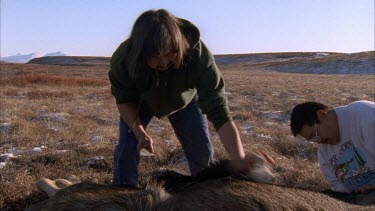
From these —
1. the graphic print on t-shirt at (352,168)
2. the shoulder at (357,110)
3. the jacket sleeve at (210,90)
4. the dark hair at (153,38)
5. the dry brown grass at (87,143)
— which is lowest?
the dry brown grass at (87,143)

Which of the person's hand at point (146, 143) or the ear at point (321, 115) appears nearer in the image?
the person's hand at point (146, 143)

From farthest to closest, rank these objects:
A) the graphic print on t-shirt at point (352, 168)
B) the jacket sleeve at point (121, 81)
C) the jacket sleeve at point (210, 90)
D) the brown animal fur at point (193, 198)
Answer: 1. the graphic print on t-shirt at point (352, 168)
2. the jacket sleeve at point (121, 81)
3. the jacket sleeve at point (210, 90)
4. the brown animal fur at point (193, 198)

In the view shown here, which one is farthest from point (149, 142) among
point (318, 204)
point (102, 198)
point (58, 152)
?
point (58, 152)

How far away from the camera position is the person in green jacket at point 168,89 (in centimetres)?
361

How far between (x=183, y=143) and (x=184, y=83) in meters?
0.95

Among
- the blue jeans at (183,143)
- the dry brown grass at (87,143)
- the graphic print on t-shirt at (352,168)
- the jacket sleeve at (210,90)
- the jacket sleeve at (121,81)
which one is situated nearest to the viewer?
the jacket sleeve at (210,90)

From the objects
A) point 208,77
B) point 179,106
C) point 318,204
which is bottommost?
point 318,204

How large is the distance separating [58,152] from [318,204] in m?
4.13

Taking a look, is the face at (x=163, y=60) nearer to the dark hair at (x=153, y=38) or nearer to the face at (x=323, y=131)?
the dark hair at (x=153, y=38)

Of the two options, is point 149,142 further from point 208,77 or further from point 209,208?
point 209,208

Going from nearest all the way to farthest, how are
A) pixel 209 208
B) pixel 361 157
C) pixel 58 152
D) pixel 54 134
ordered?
pixel 209 208, pixel 361 157, pixel 58 152, pixel 54 134

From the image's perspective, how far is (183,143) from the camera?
195 inches

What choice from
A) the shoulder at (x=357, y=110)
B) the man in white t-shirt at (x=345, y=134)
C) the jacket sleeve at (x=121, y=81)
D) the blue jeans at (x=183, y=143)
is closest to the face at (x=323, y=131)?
the man in white t-shirt at (x=345, y=134)

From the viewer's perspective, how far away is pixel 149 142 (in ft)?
13.0
